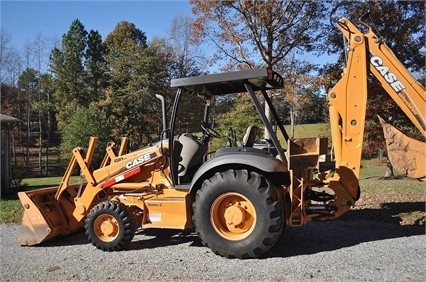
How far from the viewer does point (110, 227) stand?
625 cm

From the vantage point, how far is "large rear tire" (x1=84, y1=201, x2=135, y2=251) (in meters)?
6.16

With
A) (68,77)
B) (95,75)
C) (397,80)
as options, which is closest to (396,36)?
(397,80)

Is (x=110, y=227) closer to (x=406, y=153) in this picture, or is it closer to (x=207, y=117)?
(x=207, y=117)

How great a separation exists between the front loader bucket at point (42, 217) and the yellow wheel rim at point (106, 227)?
84 centimetres

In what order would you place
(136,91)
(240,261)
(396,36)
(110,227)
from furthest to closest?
(136,91)
(396,36)
(110,227)
(240,261)

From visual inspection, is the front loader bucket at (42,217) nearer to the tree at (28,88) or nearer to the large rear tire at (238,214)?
the large rear tire at (238,214)

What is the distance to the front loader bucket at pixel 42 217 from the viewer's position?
6.59 m

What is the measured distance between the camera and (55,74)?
124ft

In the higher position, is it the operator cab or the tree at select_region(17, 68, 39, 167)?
the tree at select_region(17, 68, 39, 167)

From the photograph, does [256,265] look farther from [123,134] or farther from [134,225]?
[123,134]

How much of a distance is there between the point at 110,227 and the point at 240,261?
200 centimetres

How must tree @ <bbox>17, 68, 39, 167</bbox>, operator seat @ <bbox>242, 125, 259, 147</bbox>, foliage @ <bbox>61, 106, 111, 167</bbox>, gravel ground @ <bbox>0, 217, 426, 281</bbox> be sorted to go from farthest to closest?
1. tree @ <bbox>17, 68, 39, 167</bbox>
2. foliage @ <bbox>61, 106, 111, 167</bbox>
3. operator seat @ <bbox>242, 125, 259, 147</bbox>
4. gravel ground @ <bbox>0, 217, 426, 281</bbox>

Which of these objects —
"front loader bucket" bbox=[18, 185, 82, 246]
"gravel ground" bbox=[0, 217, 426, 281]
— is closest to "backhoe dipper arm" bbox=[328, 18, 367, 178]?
"gravel ground" bbox=[0, 217, 426, 281]

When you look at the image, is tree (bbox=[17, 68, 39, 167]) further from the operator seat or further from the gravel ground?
the operator seat
